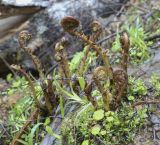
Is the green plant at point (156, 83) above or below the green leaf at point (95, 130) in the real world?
above

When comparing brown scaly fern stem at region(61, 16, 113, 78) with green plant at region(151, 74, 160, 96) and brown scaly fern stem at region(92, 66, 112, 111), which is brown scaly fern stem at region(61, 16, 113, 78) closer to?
brown scaly fern stem at region(92, 66, 112, 111)

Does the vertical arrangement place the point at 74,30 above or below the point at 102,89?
above

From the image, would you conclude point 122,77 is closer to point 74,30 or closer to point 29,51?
point 74,30

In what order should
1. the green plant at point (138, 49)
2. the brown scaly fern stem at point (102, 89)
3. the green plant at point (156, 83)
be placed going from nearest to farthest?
1. the brown scaly fern stem at point (102, 89)
2. the green plant at point (156, 83)
3. the green plant at point (138, 49)

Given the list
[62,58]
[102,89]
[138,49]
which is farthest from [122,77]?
[138,49]

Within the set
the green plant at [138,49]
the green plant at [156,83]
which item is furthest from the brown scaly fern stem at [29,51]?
the green plant at [138,49]

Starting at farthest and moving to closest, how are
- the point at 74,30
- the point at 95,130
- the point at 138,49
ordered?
the point at 138,49, the point at 74,30, the point at 95,130

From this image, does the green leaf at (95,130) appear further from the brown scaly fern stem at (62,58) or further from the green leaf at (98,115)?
the brown scaly fern stem at (62,58)

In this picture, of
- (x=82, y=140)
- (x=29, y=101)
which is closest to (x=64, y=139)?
(x=82, y=140)

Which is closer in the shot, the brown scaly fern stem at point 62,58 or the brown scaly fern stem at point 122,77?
the brown scaly fern stem at point 122,77

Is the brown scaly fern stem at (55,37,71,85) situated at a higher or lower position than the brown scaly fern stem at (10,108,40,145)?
higher

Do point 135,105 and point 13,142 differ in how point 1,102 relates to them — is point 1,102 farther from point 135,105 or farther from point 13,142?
point 135,105

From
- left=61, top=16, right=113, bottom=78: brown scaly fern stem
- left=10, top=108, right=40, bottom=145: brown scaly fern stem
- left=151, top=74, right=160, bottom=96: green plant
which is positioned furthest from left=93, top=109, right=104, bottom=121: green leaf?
left=10, top=108, right=40, bottom=145: brown scaly fern stem
